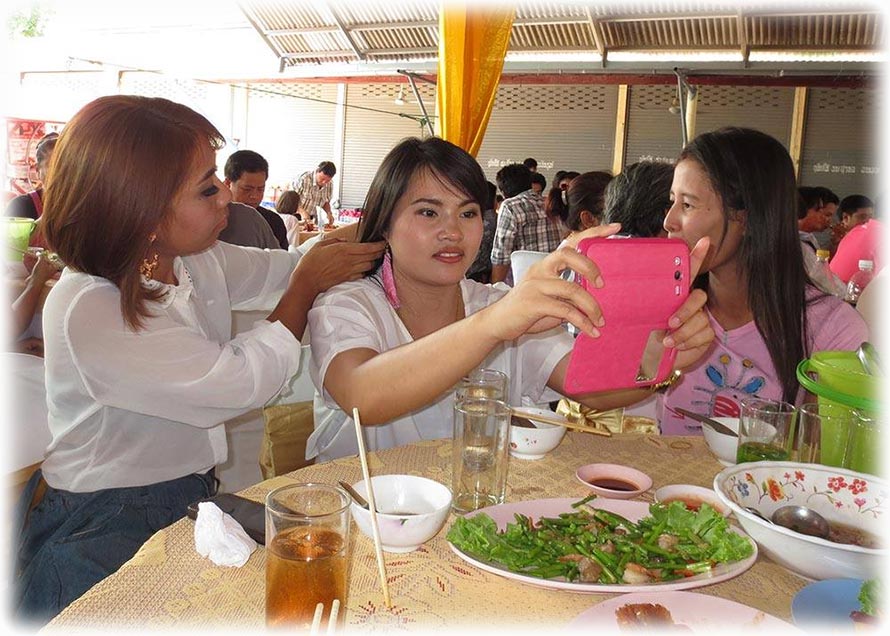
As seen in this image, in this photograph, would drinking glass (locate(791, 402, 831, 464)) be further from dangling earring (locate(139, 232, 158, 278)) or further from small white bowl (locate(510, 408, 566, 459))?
dangling earring (locate(139, 232, 158, 278))

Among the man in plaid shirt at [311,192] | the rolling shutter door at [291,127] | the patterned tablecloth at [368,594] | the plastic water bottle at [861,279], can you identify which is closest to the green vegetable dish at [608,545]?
the patterned tablecloth at [368,594]

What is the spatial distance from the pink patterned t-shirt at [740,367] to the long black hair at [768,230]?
4cm

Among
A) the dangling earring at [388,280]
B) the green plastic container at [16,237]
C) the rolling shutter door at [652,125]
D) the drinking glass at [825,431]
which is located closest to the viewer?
the drinking glass at [825,431]

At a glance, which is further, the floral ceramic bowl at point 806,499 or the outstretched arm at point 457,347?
the outstretched arm at point 457,347

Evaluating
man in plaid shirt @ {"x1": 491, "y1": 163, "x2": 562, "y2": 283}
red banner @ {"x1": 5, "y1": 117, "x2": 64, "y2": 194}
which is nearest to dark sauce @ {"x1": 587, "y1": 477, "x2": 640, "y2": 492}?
man in plaid shirt @ {"x1": 491, "y1": 163, "x2": 562, "y2": 283}

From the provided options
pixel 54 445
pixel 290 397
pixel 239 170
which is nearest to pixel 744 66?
pixel 239 170

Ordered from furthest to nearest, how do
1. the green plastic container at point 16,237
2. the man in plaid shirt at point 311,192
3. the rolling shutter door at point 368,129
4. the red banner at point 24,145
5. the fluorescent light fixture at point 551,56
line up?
the rolling shutter door at point 368,129
the man in plaid shirt at point 311,192
the fluorescent light fixture at point 551,56
the red banner at point 24,145
the green plastic container at point 16,237

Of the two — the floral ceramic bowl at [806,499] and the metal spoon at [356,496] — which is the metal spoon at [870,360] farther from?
the metal spoon at [356,496]

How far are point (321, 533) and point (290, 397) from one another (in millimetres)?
1387

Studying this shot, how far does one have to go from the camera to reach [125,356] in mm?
1724

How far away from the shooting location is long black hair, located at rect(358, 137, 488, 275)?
82.2 inches

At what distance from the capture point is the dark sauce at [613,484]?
1.52 m

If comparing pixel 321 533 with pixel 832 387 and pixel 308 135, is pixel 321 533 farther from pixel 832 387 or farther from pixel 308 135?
pixel 308 135

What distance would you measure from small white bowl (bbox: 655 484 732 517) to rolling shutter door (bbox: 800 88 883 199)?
10644 mm
